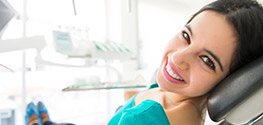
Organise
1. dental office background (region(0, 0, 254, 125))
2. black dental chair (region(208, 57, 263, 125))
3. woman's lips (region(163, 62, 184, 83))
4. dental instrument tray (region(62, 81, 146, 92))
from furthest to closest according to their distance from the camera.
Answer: dental instrument tray (region(62, 81, 146, 92)), dental office background (region(0, 0, 254, 125)), woman's lips (region(163, 62, 184, 83)), black dental chair (region(208, 57, 263, 125))

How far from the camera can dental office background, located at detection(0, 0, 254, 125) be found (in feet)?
4.36

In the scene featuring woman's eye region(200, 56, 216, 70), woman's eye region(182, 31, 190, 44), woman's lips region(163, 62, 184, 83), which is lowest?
woman's lips region(163, 62, 184, 83)

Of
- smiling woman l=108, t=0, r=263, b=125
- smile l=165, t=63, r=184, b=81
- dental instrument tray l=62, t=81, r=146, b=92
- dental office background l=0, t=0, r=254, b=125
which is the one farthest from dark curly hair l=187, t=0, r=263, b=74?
dental instrument tray l=62, t=81, r=146, b=92

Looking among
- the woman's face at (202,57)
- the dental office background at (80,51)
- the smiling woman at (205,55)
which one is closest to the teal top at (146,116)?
the smiling woman at (205,55)

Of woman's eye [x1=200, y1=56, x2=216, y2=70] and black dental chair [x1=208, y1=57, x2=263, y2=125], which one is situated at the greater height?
woman's eye [x1=200, y1=56, x2=216, y2=70]

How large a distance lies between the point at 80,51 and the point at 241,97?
1.07 metres

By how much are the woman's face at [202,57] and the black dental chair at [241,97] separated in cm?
4

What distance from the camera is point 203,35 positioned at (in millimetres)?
694

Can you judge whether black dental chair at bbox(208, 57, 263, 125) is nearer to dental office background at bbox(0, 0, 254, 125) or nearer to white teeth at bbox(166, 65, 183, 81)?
white teeth at bbox(166, 65, 183, 81)

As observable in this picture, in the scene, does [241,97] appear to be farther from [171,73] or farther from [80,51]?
[80,51]

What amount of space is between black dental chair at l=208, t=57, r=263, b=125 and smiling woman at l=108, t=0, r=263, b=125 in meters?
0.05

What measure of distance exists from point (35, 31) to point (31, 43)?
0.51 metres

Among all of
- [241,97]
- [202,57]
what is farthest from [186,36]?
[241,97]

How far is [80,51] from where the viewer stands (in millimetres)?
1511
